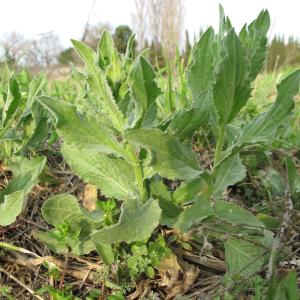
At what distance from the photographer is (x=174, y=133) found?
1.15 metres

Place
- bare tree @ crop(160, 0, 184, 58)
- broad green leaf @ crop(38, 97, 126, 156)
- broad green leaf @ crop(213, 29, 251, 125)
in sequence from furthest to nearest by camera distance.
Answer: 1. bare tree @ crop(160, 0, 184, 58)
2. broad green leaf @ crop(38, 97, 126, 156)
3. broad green leaf @ crop(213, 29, 251, 125)

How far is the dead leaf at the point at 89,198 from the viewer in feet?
4.70

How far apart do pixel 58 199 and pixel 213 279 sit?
19.8 inches

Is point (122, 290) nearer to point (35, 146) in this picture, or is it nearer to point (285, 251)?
point (285, 251)

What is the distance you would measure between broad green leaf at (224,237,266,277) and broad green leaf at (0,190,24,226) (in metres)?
0.60

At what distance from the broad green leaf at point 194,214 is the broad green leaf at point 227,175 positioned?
0.09 meters

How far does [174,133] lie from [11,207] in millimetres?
533

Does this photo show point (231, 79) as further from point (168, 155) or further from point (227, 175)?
point (227, 175)

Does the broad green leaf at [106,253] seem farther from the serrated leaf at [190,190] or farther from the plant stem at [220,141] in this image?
the plant stem at [220,141]

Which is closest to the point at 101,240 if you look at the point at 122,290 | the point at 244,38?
the point at 122,290

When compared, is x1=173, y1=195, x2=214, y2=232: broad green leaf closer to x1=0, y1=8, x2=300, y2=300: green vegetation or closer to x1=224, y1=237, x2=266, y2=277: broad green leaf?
x1=0, y1=8, x2=300, y2=300: green vegetation

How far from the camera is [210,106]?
114 centimetres

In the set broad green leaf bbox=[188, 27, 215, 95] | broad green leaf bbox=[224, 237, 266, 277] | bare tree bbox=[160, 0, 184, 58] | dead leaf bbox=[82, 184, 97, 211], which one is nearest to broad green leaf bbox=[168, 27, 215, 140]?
broad green leaf bbox=[188, 27, 215, 95]

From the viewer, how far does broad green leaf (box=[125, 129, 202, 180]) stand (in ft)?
3.41
